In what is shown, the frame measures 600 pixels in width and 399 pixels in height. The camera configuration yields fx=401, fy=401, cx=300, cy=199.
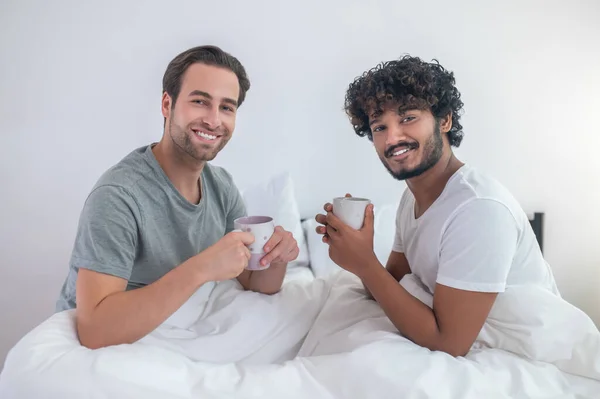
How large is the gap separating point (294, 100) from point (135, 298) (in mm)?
1267

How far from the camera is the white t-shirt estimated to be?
0.87m

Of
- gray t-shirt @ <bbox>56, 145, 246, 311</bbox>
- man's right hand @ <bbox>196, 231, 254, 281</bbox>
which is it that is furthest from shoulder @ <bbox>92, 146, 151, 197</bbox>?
man's right hand @ <bbox>196, 231, 254, 281</bbox>

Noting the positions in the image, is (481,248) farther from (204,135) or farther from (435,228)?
(204,135)

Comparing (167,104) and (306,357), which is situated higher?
(167,104)

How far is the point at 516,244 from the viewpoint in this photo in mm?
925

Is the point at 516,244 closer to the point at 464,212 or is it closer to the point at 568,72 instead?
the point at 464,212

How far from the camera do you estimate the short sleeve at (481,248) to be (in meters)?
0.86

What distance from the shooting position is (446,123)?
1.13 m

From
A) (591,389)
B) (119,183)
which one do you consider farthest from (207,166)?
(591,389)

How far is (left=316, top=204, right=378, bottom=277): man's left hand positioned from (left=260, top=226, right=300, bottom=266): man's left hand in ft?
0.35

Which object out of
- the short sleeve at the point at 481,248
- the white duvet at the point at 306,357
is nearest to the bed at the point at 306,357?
the white duvet at the point at 306,357

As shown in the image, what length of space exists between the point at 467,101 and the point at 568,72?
18.0 inches

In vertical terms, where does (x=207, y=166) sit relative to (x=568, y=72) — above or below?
below

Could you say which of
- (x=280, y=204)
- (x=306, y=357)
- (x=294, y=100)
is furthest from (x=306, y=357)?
(x=294, y=100)
